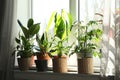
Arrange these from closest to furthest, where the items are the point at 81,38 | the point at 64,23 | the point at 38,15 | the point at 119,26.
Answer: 1. the point at 119,26
2. the point at 81,38
3. the point at 64,23
4. the point at 38,15

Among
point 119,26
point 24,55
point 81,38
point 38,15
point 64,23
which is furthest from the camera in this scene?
point 38,15

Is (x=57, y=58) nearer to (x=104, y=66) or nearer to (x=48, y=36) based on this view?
(x=48, y=36)

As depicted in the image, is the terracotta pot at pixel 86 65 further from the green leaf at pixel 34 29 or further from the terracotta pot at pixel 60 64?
the green leaf at pixel 34 29

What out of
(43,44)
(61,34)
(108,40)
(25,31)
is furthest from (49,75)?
(108,40)

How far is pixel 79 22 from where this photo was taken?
2342 millimetres

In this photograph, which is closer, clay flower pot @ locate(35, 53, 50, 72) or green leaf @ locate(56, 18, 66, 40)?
green leaf @ locate(56, 18, 66, 40)

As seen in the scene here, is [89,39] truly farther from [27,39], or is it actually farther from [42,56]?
[27,39]

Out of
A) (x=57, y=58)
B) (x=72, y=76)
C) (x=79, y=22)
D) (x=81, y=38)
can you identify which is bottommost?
(x=72, y=76)

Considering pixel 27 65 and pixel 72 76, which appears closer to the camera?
pixel 72 76

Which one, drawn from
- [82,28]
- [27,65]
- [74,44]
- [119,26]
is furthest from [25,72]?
[119,26]

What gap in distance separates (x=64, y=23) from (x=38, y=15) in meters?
0.55

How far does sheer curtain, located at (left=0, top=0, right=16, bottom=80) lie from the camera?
2545 mm

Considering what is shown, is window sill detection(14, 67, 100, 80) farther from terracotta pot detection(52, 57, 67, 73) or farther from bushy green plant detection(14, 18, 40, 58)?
bushy green plant detection(14, 18, 40, 58)

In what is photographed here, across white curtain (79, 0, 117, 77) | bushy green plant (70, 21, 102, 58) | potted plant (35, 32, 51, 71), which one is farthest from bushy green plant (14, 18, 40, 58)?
white curtain (79, 0, 117, 77)
